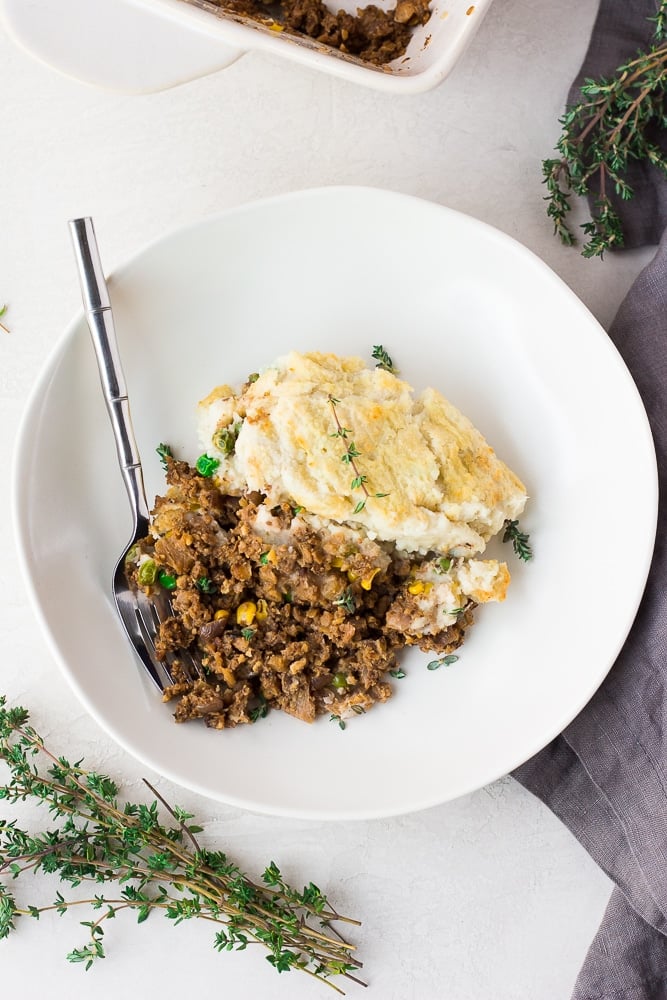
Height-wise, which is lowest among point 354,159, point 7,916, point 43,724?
point 7,916

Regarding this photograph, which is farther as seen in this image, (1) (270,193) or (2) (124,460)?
(1) (270,193)

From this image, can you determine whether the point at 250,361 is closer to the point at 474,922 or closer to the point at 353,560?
the point at 353,560

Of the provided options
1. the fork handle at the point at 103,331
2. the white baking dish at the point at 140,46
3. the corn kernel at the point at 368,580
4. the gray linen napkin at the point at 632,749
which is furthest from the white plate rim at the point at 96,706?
the corn kernel at the point at 368,580

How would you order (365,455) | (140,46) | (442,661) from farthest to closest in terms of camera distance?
(442,661) < (365,455) < (140,46)

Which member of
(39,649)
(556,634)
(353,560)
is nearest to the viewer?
(353,560)

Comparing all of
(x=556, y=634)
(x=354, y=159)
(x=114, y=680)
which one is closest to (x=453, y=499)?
(x=556, y=634)

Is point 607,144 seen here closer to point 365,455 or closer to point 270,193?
point 270,193

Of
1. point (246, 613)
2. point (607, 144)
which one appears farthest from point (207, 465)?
point (607, 144)

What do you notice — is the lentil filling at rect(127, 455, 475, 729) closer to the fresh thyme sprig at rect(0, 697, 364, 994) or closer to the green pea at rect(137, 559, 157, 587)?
the green pea at rect(137, 559, 157, 587)
